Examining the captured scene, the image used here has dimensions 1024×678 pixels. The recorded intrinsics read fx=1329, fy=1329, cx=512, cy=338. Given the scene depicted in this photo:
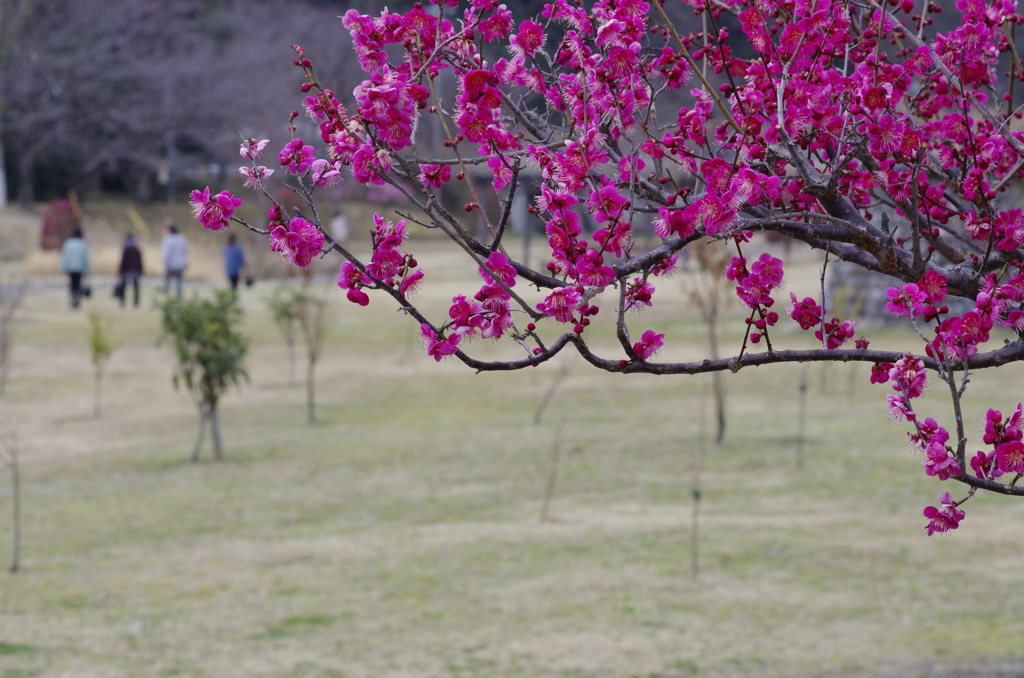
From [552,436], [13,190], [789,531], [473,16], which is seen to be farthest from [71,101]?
[473,16]

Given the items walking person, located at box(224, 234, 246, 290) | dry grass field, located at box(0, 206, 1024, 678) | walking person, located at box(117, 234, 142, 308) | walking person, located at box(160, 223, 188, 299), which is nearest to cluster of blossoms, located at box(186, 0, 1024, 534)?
dry grass field, located at box(0, 206, 1024, 678)

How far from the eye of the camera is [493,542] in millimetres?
9227

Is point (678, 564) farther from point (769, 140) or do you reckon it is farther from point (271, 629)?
point (769, 140)

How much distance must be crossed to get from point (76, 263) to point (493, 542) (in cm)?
1640

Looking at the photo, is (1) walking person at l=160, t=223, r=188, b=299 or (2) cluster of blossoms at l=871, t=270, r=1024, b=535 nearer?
(2) cluster of blossoms at l=871, t=270, r=1024, b=535

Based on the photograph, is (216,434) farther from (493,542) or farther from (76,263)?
(76,263)

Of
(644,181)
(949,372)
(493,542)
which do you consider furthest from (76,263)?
(949,372)

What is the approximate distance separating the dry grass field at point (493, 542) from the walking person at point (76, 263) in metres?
7.62

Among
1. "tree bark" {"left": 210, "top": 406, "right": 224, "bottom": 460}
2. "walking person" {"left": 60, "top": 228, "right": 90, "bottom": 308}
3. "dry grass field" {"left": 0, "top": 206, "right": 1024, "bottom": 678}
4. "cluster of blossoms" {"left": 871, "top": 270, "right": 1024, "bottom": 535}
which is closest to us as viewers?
"cluster of blossoms" {"left": 871, "top": 270, "right": 1024, "bottom": 535}

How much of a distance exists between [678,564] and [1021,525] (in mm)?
2474

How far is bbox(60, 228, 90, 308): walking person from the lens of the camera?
76.1ft

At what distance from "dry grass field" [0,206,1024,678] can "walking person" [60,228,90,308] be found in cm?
762

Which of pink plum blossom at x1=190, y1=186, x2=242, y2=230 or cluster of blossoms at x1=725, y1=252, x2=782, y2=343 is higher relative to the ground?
pink plum blossom at x1=190, y1=186, x2=242, y2=230

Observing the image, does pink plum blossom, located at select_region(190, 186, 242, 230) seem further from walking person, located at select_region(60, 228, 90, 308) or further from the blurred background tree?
the blurred background tree
